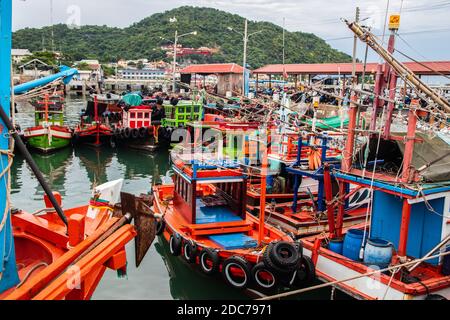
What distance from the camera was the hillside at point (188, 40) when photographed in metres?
90.2

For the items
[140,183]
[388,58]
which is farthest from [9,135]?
[140,183]

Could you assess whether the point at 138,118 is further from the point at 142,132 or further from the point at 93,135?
the point at 93,135

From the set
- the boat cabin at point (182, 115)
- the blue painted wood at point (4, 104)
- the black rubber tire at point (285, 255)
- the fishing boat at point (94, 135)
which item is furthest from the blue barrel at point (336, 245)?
the fishing boat at point (94, 135)

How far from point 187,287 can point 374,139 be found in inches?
229

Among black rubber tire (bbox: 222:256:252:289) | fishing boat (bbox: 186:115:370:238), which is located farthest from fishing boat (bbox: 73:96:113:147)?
black rubber tire (bbox: 222:256:252:289)

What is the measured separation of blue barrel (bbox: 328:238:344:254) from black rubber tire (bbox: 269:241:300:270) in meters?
1.04

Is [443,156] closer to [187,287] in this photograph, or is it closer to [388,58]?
[388,58]

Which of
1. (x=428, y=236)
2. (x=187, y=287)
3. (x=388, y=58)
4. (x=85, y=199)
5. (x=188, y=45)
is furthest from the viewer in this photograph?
(x=188, y=45)

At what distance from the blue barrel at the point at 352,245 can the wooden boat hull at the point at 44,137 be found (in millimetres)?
22408

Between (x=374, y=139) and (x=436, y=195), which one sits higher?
(x=374, y=139)

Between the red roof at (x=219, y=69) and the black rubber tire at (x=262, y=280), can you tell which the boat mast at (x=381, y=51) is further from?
the red roof at (x=219, y=69)

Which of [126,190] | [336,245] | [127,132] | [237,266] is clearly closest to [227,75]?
[127,132]

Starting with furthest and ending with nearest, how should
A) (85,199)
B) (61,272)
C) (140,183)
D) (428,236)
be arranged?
(140,183) < (85,199) < (428,236) < (61,272)

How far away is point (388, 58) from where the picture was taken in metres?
8.47
